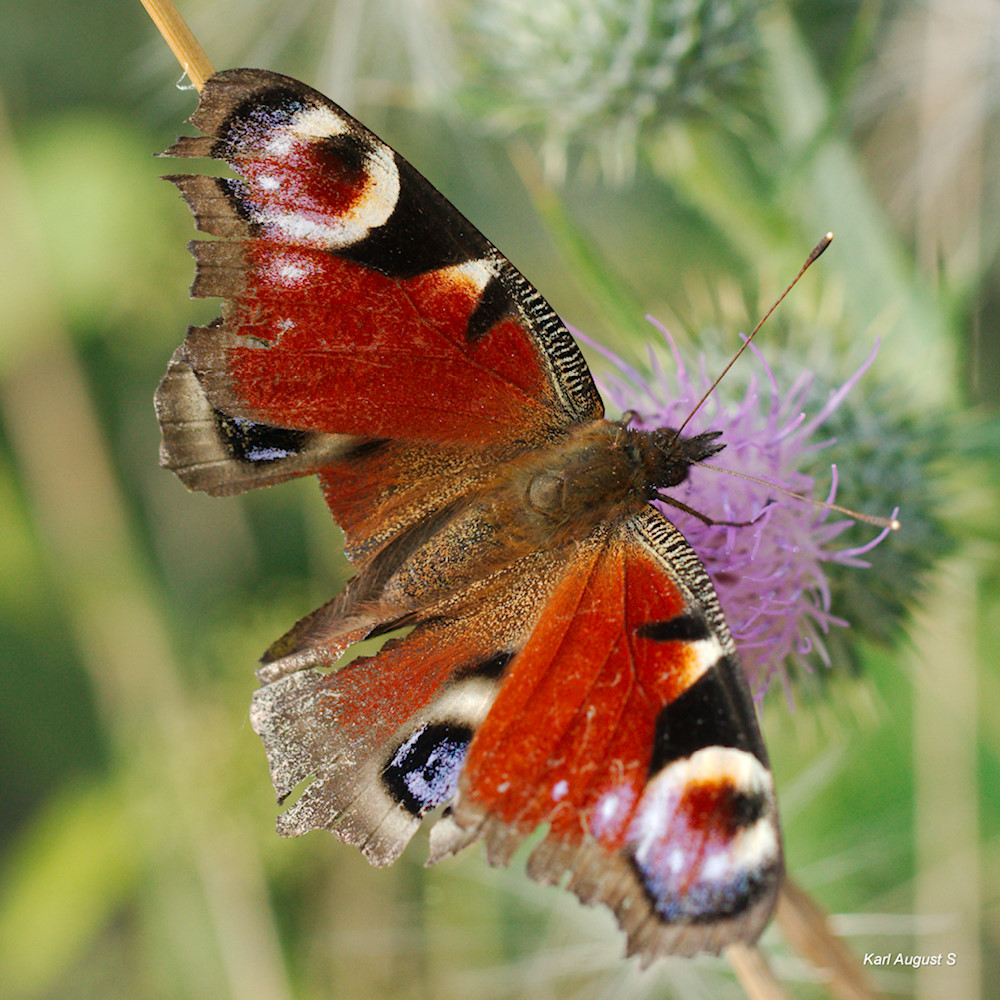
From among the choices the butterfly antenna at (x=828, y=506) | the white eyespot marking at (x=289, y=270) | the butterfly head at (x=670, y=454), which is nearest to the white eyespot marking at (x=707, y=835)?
the butterfly antenna at (x=828, y=506)

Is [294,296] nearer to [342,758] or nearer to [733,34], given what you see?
[342,758]

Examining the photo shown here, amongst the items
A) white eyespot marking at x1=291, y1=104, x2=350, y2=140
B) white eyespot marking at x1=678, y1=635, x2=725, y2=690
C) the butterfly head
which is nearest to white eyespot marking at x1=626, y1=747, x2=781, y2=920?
white eyespot marking at x1=678, y1=635, x2=725, y2=690

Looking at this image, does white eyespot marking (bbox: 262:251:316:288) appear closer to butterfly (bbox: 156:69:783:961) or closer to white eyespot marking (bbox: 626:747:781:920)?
butterfly (bbox: 156:69:783:961)

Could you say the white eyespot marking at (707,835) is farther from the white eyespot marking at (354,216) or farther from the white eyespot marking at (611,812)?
the white eyespot marking at (354,216)

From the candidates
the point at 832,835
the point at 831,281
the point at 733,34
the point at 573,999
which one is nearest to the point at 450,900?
the point at 573,999

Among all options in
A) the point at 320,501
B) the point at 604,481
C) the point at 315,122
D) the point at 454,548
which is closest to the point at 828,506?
the point at 604,481

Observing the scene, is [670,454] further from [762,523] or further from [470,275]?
[470,275]
